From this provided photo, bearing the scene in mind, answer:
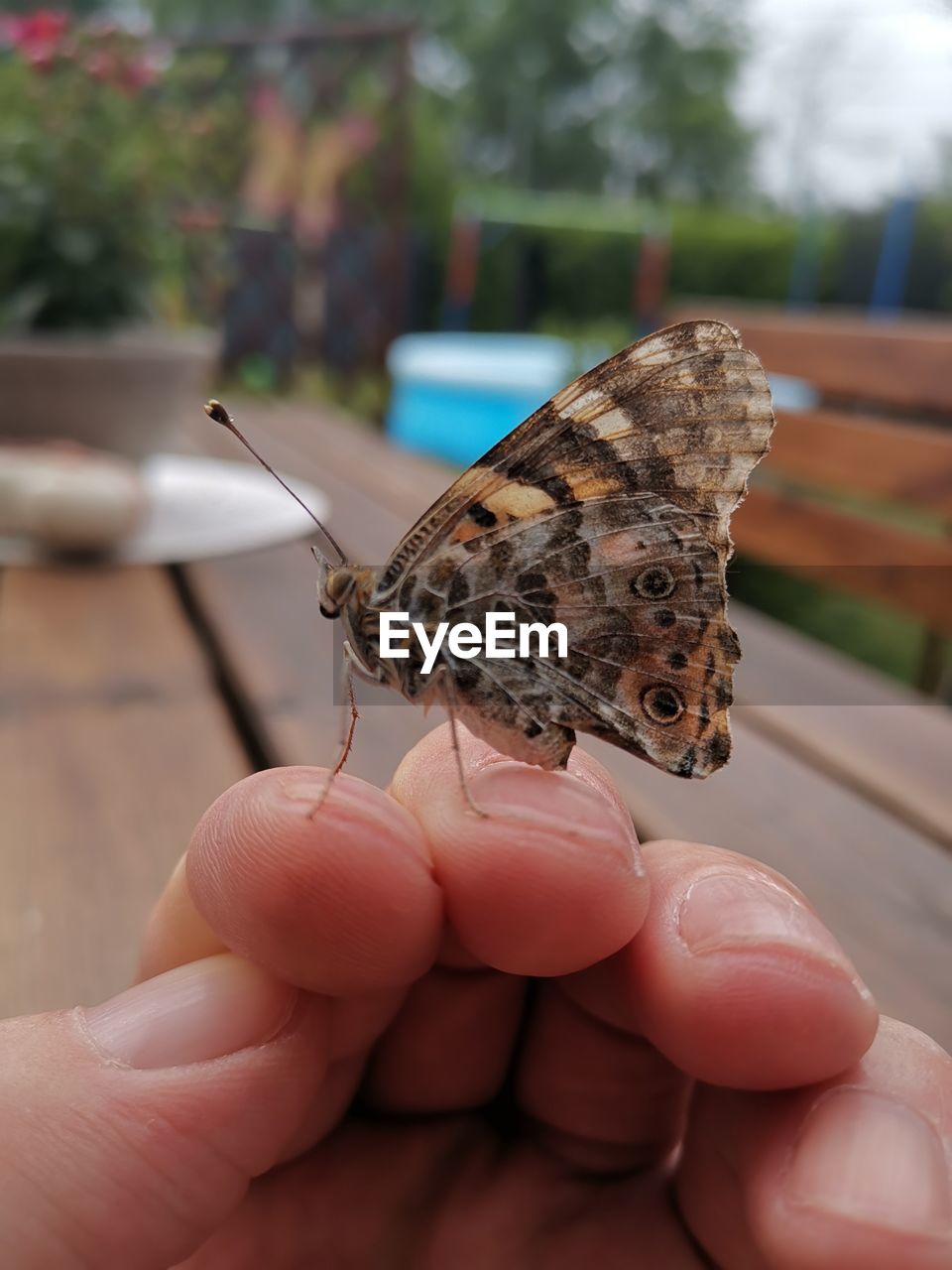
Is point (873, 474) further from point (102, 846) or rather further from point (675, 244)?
point (675, 244)

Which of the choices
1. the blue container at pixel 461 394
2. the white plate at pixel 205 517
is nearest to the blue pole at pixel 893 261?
the blue container at pixel 461 394

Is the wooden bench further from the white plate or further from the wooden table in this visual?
the white plate

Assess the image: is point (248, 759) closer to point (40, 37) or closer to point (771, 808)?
point (771, 808)

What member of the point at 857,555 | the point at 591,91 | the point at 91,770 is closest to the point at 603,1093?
the point at 91,770

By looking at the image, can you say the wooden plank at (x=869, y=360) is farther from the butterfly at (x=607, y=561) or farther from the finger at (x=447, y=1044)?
the finger at (x=447, y=1044)

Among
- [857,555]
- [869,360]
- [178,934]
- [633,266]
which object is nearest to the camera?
[178,934]

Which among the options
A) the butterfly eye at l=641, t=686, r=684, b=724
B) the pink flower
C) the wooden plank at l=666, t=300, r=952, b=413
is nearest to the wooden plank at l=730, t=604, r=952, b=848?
the butterfly eye at l=641, t=686, r=684, b=724

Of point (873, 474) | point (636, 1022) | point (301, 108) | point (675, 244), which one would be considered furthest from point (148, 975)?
point (675, 244)
